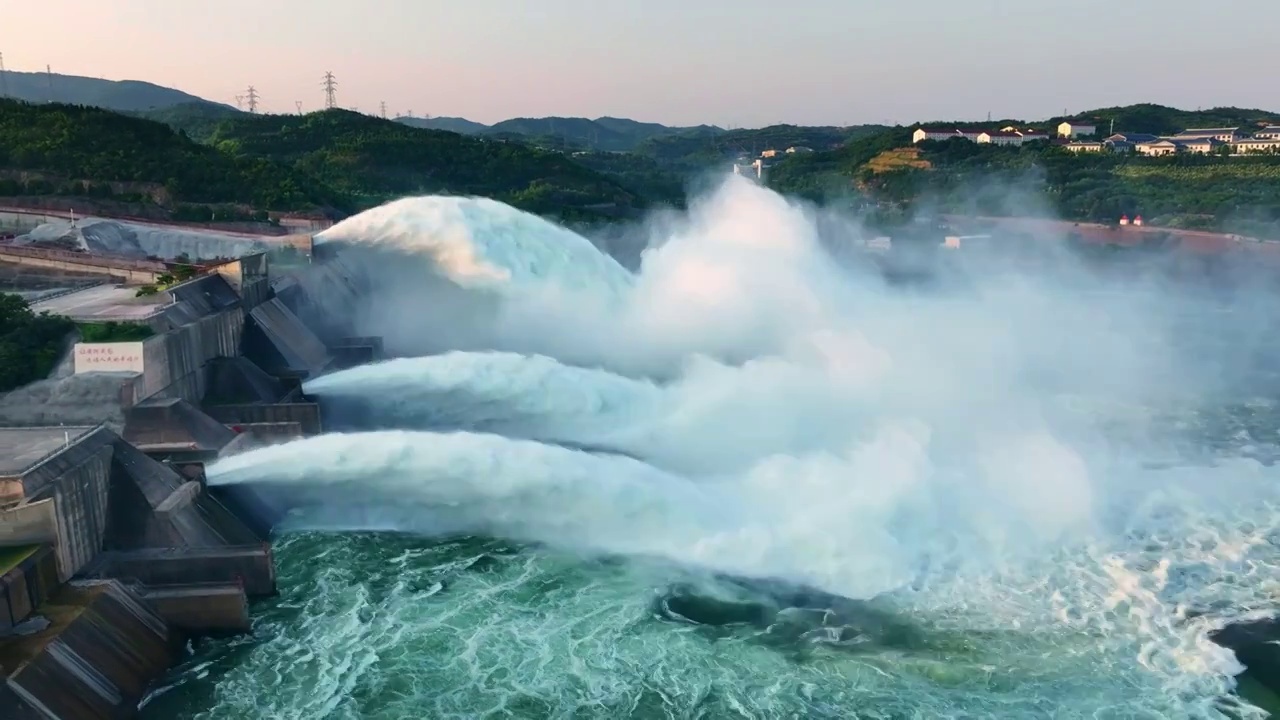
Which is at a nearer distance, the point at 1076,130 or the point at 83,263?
the point at 83,263

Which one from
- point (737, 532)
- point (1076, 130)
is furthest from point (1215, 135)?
point (737, 532)

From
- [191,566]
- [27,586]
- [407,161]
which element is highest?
[407,161]

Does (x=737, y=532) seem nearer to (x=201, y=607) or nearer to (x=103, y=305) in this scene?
(x=201, y=607)

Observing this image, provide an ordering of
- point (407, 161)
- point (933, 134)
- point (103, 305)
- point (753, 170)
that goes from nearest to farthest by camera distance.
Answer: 1. point (103, 305)
2. point (407, 161)
3. point (933, 134)
4. point (753, 170)

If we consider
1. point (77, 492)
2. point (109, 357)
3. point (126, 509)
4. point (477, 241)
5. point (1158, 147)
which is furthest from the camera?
point (1158, 147)

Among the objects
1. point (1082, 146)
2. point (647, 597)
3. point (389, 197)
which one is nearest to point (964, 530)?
point (647, 597)

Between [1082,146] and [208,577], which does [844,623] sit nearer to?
[208,577]

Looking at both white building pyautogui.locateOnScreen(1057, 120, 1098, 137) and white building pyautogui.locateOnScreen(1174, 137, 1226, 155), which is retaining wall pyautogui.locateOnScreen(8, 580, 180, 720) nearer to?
white building pyautogui.locateOnScreen(1174, 137, 1226, 155)
